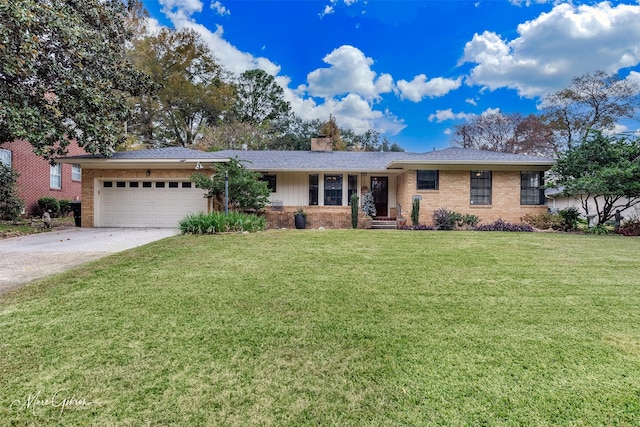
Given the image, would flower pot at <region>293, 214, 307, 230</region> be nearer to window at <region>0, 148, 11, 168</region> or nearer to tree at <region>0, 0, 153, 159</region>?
tree at <region>0, 0, 153, 159</region>

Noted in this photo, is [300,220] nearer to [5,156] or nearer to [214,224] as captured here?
[214,224]

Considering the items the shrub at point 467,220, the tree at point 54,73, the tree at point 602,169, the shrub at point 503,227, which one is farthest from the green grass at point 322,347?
the shrub at point 467,220

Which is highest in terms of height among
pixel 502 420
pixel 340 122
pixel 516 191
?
pixel 340 122

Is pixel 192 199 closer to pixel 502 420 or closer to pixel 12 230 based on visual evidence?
pixel 12 230

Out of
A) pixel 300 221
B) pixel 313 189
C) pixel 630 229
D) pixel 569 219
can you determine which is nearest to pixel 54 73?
pixel 300 221

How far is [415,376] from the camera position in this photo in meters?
2.45

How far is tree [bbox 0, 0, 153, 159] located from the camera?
770 centimetres

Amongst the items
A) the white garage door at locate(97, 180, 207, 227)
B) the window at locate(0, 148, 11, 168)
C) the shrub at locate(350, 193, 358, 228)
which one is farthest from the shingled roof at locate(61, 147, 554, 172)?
the window at locate(0, 148, 11, 168)

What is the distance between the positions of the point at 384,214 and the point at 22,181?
17.9 metres

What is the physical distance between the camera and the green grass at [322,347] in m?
2.09

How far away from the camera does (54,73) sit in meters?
9.35

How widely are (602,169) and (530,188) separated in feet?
8.86

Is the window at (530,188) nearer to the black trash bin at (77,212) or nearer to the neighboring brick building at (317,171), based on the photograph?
the neighboring brick building at (317,171)

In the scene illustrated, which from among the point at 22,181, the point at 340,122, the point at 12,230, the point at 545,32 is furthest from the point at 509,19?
the point at 22,181
